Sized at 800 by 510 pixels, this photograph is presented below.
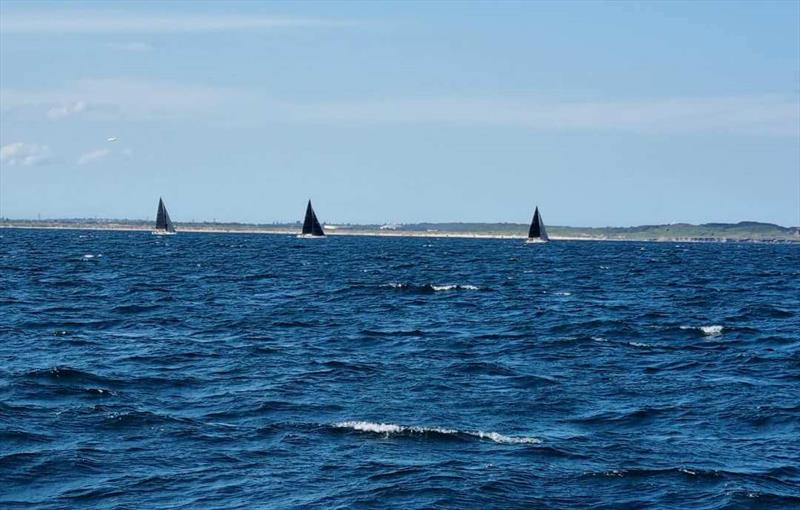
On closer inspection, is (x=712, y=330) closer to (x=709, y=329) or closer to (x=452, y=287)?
(x=709, y=329)

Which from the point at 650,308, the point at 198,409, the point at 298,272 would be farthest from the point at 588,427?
the point at 298,272

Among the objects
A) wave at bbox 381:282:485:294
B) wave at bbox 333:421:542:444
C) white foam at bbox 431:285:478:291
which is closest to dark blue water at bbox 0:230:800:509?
wave at bbox 333:421:542:444

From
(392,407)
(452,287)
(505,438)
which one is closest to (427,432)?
(505,438)

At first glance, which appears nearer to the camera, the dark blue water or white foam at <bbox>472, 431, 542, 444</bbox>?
the dark blue water

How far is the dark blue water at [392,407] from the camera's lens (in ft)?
67.2

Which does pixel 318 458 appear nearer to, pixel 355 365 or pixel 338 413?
pixel 338 413

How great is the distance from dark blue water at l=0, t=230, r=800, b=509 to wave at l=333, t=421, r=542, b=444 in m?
0.09

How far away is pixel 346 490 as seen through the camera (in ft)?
65.9

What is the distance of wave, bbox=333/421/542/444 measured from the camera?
24.5 m

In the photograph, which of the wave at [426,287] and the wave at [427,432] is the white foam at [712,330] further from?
the wave at [426,287]

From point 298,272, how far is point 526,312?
4305cm

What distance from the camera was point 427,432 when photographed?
81.7 ft

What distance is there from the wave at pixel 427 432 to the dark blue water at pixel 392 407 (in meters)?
0.09

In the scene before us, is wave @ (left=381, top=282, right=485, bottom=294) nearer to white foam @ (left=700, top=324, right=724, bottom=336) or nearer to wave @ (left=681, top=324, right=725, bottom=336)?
wave @ (left=681, top=324, right=725, bottom=336)
